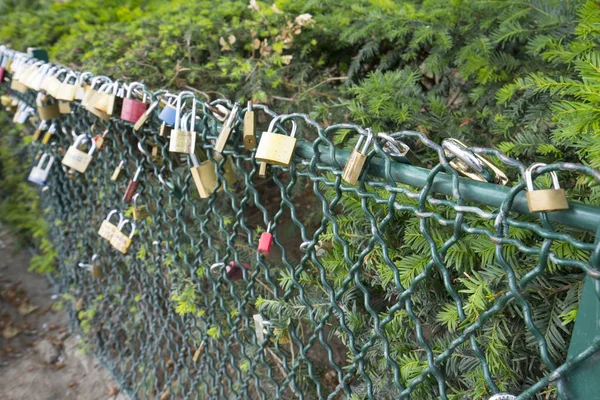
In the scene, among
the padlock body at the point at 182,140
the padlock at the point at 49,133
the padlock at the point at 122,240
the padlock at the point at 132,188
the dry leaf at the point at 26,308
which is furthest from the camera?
the dry leaf at the point at 26,308

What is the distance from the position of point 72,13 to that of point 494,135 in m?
3.73

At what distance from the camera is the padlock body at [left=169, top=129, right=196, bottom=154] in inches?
58.2

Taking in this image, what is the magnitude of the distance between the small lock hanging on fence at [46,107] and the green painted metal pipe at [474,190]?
1.85 m

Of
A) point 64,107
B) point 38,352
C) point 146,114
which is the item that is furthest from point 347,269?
point 38,352

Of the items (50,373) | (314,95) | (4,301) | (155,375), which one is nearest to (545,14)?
(314,95)

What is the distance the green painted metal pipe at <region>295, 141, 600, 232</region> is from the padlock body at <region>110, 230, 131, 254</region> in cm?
125

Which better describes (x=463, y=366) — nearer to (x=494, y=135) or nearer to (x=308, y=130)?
(x=494, y=135)

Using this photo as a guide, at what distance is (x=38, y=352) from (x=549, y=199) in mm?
3711

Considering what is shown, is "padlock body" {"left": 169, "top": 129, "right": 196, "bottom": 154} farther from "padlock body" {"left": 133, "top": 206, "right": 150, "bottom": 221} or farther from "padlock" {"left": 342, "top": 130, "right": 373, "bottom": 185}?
"padlock body" {"left": 133, "top": 206, "right": 150, "bottom": 221}

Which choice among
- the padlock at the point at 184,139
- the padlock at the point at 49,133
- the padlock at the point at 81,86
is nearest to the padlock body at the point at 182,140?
the padlock at the point at 184,139

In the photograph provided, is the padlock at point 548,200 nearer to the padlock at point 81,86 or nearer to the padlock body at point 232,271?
the padlock body at point 232,271

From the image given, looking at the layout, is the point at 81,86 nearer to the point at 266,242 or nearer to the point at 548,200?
the point at 266,242

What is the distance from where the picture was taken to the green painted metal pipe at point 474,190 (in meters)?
0.80

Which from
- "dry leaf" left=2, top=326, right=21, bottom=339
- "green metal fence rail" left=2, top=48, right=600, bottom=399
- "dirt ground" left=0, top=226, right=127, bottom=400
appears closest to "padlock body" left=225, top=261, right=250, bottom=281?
"green metal fence rail" left=2, top=48, right=600, bottom=399
